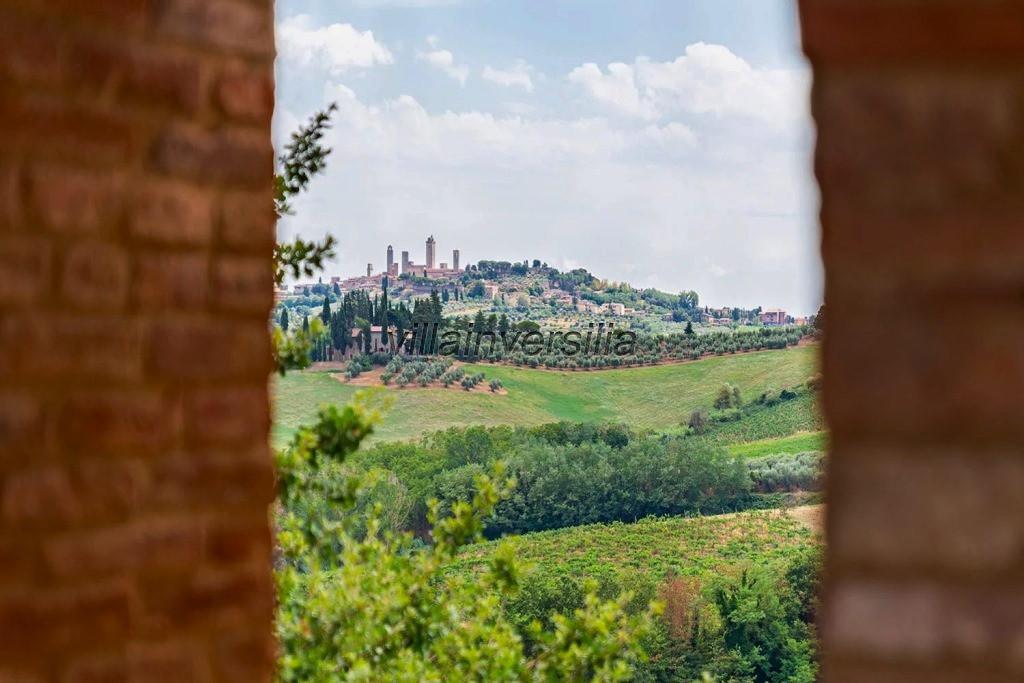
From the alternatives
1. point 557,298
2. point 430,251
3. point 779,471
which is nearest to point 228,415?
point 779,471

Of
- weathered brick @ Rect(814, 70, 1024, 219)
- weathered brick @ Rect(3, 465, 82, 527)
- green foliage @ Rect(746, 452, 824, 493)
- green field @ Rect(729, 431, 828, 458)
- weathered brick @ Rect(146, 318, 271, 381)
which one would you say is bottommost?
green foliage @ Rect(746, 452, 824, 493)

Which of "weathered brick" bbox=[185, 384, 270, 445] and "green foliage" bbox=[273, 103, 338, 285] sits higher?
"green foliage" bbox=[273, 103, 338, 285]

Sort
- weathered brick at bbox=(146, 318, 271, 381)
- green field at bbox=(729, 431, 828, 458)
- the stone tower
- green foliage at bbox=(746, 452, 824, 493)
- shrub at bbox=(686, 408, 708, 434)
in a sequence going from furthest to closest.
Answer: the stone tower → shrub at bbox=(686, 408, 708, 434) → green field at bbox=(729, 431, 828, 458) → green foliage at bbox=(746, 452, 824, 493) → weathered brick at bbox=(146, 318, 271, 381)

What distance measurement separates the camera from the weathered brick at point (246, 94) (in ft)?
4.92

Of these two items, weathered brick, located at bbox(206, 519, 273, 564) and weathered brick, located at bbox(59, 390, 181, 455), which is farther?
weathered brick, located at bbox(206, 519, 273, 564)

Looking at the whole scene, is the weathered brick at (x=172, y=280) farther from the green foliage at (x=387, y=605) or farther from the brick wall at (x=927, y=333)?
the green foliage at (x=387, y=605)

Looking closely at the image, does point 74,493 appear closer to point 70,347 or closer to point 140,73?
point 70,347

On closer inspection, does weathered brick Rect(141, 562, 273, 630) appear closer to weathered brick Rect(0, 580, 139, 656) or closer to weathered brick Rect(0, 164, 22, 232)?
weathered brick Rect(0, 580, 139, 656)

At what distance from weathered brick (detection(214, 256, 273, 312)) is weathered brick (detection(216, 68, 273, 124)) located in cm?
18

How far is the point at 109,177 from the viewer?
1.41m

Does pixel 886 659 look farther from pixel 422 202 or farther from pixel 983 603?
pixel 422 202

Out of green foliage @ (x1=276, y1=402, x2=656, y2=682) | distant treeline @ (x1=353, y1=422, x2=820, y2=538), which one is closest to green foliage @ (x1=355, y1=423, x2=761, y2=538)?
distant treeline @ (x1=353, y1=422, x2=820, y2=538)

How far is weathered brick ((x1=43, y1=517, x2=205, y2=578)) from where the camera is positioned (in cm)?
137

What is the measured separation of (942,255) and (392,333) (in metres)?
12.4
